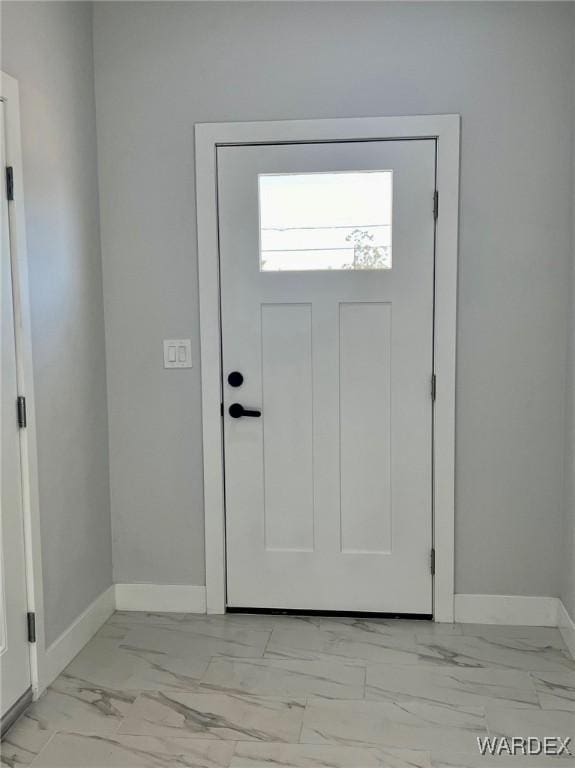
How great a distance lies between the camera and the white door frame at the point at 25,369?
2449 millimetres

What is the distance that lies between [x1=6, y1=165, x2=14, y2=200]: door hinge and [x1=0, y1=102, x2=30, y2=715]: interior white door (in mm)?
22

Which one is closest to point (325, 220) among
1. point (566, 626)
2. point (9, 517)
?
point (9, 517)

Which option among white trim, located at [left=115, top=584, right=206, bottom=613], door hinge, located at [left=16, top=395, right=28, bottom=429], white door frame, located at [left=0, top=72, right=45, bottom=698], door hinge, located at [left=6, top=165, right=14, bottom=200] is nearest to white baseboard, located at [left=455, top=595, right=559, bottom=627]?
white trim, located at [left=115, top=584, right=206, bottom=613]

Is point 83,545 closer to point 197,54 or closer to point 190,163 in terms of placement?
point 190,163

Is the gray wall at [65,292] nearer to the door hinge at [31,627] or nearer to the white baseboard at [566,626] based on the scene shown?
the door hinge at [31,627]

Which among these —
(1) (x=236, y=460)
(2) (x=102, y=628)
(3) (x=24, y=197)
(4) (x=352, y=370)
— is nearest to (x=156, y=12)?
(3) (x=24, y=197)

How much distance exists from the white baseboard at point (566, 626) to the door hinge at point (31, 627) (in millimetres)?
2004

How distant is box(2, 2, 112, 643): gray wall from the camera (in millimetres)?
2625

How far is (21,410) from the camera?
252 cm

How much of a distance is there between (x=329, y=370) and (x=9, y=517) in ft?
4.58

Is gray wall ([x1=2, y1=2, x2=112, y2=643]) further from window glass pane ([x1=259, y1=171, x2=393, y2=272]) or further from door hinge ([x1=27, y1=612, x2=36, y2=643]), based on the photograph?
window glass pane ([x1=259, y1=171, x2=393, y2=272])

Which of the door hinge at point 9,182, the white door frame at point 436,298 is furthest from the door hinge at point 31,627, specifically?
the door hinge at point 9,182

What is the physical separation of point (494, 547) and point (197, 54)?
7.93 feet

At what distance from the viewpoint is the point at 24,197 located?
254 cm
